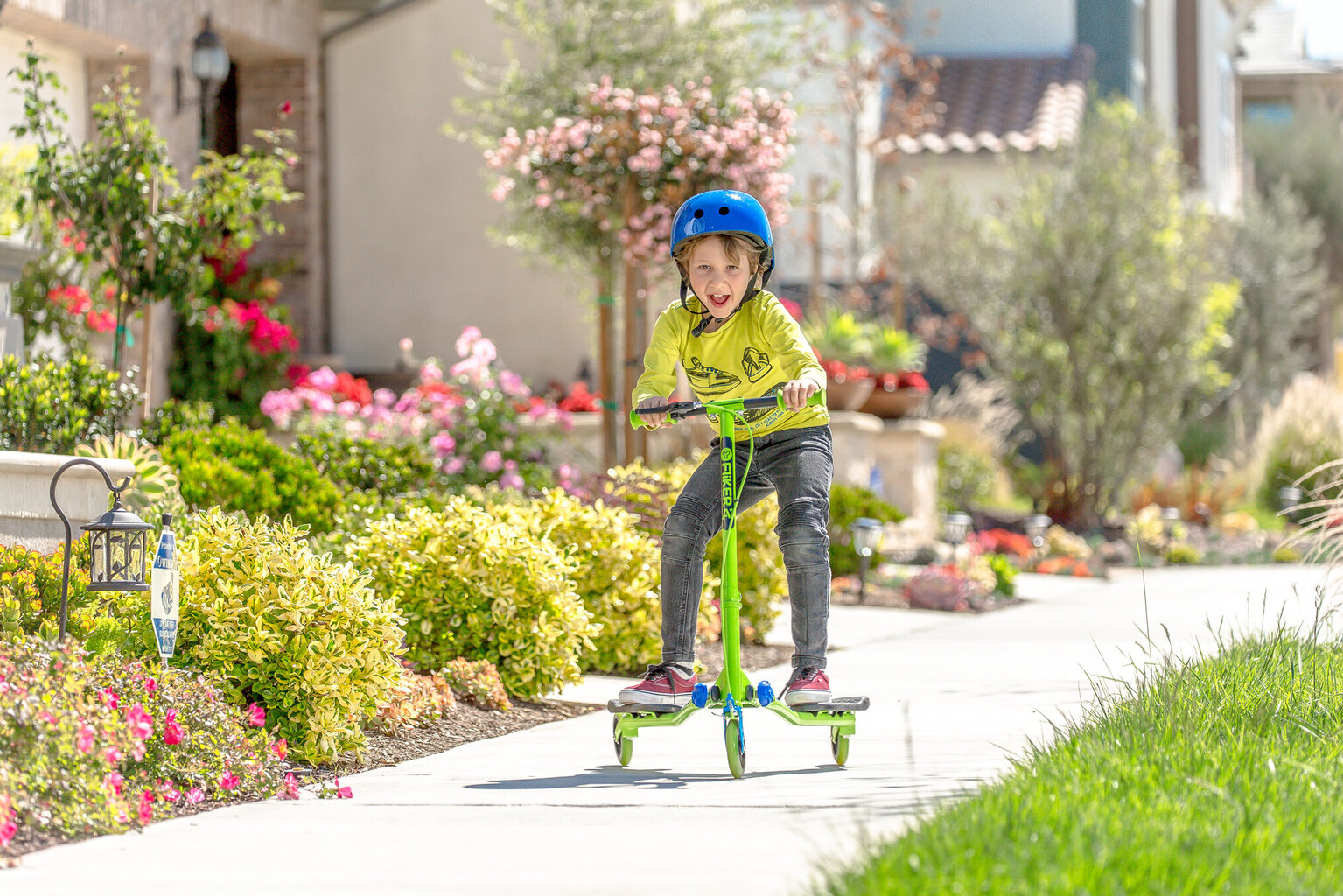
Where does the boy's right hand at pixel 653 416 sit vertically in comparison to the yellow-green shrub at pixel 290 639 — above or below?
above

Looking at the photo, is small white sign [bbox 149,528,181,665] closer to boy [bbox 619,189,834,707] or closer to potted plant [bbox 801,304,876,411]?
boy [bbox 619,189,834,707]

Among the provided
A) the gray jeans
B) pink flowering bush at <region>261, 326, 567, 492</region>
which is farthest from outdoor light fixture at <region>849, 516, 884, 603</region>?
the gray jeans

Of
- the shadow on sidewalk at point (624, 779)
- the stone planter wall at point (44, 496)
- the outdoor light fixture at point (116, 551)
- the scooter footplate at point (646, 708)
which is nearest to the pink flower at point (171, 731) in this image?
the outdoor light fixture at point (116, 551)

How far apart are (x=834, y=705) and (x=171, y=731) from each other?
183cm

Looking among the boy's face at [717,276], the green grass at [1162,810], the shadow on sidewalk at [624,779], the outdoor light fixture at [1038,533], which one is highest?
the boy's face at [717,276]

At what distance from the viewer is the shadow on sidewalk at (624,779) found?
4.47 m

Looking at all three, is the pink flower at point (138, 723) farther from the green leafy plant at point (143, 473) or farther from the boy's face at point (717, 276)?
the green leafy plant at point (143, 473)

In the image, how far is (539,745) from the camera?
526cm

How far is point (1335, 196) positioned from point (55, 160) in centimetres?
2385

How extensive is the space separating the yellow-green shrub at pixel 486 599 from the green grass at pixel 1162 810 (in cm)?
209

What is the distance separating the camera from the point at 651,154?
9.88m

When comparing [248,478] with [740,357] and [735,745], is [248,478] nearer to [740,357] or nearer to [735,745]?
[740,357]

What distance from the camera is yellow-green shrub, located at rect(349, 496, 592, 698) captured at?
6016 millimetres

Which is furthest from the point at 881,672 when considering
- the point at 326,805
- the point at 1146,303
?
the point at 1146,303
